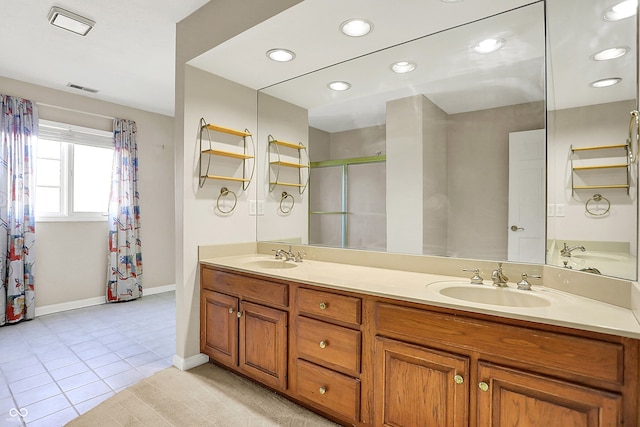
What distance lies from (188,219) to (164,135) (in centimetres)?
286

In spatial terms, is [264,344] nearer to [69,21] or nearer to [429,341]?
[429,341]

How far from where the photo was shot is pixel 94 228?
163 inches

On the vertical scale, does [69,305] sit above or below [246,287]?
below

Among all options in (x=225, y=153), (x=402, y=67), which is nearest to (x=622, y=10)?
(x=402, y=67)

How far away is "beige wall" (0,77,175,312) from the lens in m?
3.73

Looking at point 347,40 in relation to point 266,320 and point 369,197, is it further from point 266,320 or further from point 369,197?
point 266,320

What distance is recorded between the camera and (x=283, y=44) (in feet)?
6.99

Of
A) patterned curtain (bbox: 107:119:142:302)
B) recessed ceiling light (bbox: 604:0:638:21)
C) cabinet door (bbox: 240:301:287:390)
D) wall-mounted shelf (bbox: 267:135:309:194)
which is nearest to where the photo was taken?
recessed ceiling light (bbox: 604:0:638:21)

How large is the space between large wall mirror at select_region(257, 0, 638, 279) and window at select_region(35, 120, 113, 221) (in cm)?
265

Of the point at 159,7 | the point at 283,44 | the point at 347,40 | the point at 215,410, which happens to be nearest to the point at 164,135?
the point at 159,7

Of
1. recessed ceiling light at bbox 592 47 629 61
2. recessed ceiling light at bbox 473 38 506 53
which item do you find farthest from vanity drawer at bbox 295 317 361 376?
recessed ceiling light at bbox 473 38 506 53

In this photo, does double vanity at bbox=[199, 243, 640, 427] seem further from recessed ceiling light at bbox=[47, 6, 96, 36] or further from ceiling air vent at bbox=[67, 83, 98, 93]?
ceiling air vent at bbox=[67, 83, 98, 93]

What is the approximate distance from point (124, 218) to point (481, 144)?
418 centimetres

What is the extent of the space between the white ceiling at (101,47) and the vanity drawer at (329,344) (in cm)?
219
